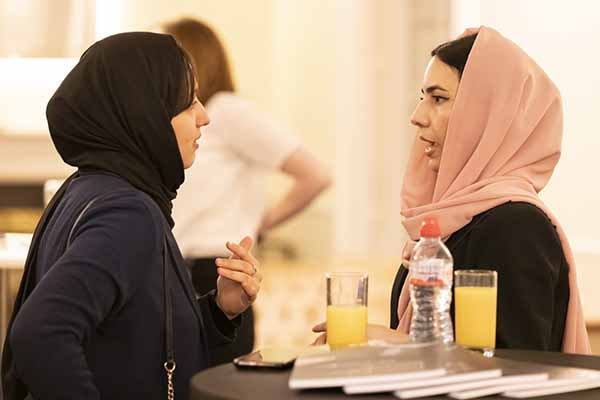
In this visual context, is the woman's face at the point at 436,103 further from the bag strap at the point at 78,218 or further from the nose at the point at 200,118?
the bag strap at the point at 78,218

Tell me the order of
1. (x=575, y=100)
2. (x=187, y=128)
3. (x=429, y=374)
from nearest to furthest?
(x=429, y=374)
(x=187, y=128)
(x=575, y=100)

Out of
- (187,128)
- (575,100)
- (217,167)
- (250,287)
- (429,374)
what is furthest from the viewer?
(217,167)

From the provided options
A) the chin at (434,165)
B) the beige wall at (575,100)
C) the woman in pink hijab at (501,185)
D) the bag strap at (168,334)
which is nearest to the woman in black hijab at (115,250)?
the bag strap at (168,334)

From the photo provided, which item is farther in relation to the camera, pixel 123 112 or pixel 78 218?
pixel 123 112

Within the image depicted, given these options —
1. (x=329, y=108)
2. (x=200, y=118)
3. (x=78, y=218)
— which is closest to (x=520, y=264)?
(x=200, y=118)

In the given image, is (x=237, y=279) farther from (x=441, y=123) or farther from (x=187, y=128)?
(x=441, y=123)

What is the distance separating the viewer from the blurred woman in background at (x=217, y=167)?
3.37 metres

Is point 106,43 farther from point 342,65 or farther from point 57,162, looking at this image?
point 342,65

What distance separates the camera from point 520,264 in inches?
75.4

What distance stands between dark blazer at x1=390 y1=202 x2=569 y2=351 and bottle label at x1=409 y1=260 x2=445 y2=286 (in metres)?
0.24

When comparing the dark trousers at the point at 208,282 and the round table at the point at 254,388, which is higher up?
the round table at the point at 254,388

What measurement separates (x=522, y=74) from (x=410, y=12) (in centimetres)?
428

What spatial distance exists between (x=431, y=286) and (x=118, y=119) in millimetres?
606

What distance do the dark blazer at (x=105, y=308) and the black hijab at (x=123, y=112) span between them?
0.05 meters
